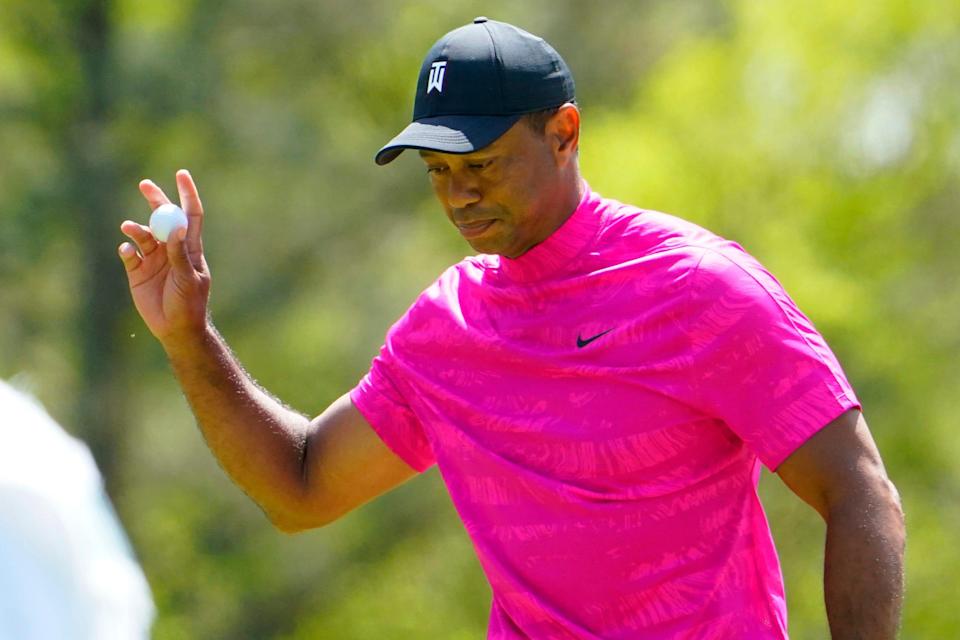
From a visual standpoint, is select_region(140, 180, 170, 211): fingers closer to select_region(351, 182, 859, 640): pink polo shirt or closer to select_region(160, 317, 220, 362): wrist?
select_region(160, 317, 220, 362): wrist

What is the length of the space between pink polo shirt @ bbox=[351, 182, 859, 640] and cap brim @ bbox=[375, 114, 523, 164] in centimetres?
23

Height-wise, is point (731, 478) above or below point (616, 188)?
above

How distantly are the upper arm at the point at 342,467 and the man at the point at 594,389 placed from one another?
7.0 inches

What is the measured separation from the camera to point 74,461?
1.80 meters

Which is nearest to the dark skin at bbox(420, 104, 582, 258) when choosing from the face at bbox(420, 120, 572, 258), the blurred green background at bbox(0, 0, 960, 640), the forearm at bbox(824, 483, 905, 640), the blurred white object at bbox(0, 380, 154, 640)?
→ the face at bbox(420, 120, 572, 258)

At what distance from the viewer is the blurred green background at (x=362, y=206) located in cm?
1262

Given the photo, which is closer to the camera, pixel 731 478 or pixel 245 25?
pixel 731 478

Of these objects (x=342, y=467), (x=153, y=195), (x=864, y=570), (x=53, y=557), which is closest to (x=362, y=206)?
(x=342, y=467)

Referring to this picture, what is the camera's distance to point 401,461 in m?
3.57

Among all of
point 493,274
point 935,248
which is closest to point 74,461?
point 493,274

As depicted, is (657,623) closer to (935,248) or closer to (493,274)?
(493,274)

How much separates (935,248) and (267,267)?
5459mm

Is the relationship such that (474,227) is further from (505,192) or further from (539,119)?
(539,119)

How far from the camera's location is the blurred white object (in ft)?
5.70
